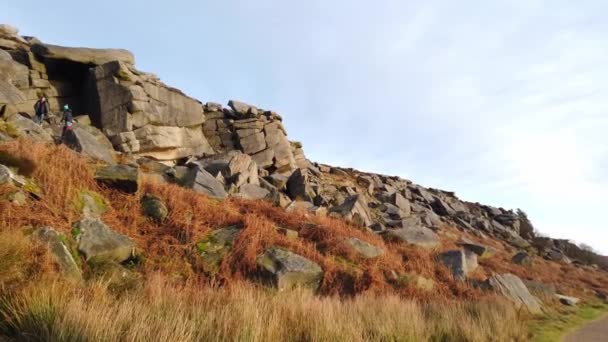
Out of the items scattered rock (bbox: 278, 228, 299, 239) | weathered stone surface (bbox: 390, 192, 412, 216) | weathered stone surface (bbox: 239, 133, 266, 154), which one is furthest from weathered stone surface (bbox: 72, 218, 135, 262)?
weathered stone surface (bbox: 390, 192, 412, 216)

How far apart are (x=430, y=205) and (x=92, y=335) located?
3911cm

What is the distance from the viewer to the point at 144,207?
1132cm

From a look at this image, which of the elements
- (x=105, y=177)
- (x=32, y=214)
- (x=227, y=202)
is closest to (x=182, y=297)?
(x=32, y=214)

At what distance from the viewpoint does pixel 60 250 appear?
7004mm

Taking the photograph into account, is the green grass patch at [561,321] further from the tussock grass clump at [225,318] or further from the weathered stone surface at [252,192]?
the weathered stone surface at [252,192]

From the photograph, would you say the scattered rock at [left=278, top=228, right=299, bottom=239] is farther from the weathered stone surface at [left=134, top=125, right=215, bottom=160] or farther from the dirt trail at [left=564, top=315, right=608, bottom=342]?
the weathered stone surface at [left=134, top=125, right=215, bottom=160]

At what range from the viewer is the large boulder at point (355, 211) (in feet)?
60.4

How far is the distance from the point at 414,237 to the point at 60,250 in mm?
14466

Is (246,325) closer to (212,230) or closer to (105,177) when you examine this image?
(212,230)

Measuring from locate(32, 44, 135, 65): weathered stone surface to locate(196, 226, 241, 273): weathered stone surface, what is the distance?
18.1m

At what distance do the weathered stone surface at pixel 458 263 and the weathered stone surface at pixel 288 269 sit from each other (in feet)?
20.6

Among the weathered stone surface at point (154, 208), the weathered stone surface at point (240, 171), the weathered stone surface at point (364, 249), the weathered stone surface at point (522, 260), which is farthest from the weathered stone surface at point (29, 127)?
the weathered stone surface at point (522, 260)

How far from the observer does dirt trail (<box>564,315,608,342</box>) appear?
939cm

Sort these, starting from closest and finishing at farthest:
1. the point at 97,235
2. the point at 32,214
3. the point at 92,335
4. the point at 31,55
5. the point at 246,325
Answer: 1. the point at 92,335
2. the point at 246,325
3. the point at 32,214
4. the point at 97,235
5. the point at 31,55
